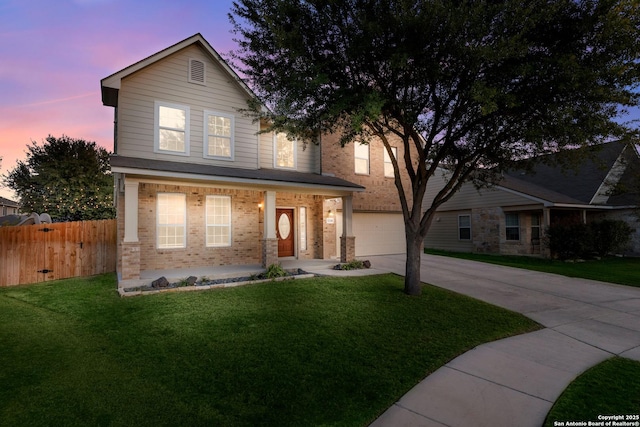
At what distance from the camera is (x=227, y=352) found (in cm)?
491

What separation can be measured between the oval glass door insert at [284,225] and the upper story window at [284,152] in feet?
7.11

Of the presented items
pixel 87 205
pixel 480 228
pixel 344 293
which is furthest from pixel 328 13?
pixel 87 205

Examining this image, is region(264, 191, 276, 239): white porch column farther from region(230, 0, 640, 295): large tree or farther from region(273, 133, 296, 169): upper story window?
region(230, 0, 640, 295): large tree

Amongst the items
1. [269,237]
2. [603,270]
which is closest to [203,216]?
[269,237]

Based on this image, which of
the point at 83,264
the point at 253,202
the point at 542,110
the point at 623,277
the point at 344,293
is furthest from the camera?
the point at 253,202

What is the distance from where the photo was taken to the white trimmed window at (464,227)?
2130 cm

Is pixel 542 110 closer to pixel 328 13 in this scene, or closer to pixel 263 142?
pixel 328 13

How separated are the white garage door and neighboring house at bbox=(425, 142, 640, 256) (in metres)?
6.15

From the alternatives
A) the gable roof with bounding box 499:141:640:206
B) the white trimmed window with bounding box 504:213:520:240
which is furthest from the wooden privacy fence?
the white trimmed window with bounding box 504:213:520:240

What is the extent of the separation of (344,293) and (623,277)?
11.0 metres

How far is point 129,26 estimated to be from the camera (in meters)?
11.6

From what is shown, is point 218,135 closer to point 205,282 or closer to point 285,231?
point 285,231

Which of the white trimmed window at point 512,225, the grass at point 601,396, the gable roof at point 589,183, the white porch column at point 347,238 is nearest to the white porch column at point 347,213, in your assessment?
the white porch column at point 347,238

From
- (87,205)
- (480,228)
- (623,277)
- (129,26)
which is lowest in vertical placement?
(623,277)
